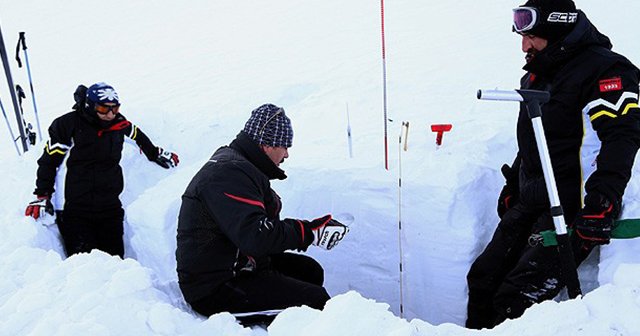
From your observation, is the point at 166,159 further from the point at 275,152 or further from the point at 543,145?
the point at 543,145

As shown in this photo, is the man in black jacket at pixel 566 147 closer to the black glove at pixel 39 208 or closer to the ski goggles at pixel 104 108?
the ski goggles at pixel 104 108

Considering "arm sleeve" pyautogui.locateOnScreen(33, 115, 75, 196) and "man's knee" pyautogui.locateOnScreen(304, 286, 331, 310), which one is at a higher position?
"arm sleeve" pyautogui.locateOnScreen(33, 115, 75, 196)

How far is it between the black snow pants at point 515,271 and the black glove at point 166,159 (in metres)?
3.57

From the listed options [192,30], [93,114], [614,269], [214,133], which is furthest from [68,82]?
[614,269]

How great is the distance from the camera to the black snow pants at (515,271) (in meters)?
3.01

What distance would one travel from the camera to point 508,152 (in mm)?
4473

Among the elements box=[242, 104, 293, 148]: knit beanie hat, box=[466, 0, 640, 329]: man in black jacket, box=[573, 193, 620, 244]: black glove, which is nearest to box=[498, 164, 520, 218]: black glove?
box=[466, 0, 640, 329]: man in black jacket

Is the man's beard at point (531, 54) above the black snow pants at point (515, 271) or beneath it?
above

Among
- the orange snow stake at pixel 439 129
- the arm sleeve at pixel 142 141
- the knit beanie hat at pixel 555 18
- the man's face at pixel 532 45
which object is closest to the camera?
the knit beanie hat at pixel 555 18

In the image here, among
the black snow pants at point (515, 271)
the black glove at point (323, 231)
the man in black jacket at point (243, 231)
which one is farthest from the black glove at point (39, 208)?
the black snow pants at point (515, 271)

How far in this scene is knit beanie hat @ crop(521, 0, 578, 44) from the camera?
2875mm

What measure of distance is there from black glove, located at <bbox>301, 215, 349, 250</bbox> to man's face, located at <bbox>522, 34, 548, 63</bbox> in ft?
4.81

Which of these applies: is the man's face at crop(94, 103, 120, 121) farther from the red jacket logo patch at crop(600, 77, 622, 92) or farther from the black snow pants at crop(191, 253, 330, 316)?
the red jacket logo patch at crop(600, 77, 622, 92)

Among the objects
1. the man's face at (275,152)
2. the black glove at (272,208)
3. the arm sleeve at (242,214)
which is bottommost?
the black glove at (272,208)
